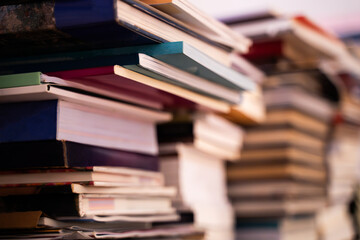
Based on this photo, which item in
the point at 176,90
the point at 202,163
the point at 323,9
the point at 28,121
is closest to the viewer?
the point at 28,121

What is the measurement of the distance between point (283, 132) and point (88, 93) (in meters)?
0.65

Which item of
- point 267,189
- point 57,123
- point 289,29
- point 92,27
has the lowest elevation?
point 267,189

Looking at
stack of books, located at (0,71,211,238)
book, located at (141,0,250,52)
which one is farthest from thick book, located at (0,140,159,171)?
book, located at (141,0,250,52)

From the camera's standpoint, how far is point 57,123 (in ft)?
2.64

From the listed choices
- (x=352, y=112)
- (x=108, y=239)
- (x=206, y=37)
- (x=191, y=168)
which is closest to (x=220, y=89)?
(x=206, y=37)

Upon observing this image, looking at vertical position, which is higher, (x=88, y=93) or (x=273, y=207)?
(x=88, y=93)

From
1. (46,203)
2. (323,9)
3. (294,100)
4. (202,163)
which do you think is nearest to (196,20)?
(46,203)

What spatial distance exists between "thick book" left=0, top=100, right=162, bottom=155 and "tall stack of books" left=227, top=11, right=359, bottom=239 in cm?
55

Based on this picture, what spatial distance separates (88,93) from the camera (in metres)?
0.87

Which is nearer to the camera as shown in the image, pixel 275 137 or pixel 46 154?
pixel 46 154

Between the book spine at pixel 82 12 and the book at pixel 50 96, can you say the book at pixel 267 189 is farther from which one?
the book spine at pixel 82 12

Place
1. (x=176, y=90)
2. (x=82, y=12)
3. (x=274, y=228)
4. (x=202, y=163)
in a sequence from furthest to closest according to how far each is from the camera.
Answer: (x=274, y=228) < (x=202, y=163) < (x=176, y=90) < (x=82, y=12)

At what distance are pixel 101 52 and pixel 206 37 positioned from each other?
0.19 m

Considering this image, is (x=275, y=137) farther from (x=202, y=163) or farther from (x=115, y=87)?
(x=115, y=87)
